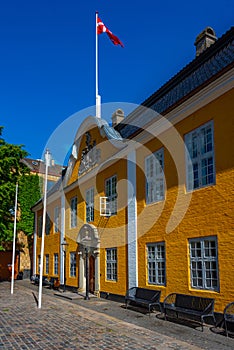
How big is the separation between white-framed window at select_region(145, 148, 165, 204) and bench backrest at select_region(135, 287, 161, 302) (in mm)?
3073

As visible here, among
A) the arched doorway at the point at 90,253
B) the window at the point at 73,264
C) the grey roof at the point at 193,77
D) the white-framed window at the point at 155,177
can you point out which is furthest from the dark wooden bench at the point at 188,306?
the window at the point at 73,264

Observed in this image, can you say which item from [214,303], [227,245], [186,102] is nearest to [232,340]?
[214,303]

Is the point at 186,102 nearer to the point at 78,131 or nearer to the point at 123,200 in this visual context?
the point at 123,200

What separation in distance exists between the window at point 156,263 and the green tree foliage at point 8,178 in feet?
44.8

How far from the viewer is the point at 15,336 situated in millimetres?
8594

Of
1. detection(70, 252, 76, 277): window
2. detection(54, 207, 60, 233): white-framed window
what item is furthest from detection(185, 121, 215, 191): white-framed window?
detection(54, 207, 60, 233): white-framed window

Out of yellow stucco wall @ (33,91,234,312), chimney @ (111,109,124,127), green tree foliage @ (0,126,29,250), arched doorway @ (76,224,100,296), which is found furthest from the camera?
green tree foliage @ (0,126,29,250)

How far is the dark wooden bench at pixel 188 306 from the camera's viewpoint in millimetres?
9336

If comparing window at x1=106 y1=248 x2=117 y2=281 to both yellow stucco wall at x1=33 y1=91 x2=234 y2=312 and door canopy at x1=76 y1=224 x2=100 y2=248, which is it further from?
door canopy at x1=76 y1=224 x2=100 y2=248

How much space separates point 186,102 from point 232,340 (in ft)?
21.9

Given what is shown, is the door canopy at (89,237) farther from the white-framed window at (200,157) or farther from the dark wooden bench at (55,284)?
the white-framed window at (200,157)

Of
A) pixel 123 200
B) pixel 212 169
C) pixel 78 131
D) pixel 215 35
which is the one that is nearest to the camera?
pixel 212 169

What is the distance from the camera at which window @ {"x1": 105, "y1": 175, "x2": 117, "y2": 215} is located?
52.5 feet

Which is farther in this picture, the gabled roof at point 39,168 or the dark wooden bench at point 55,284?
the gabled roof at point 39,168
